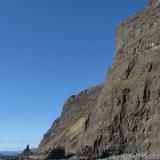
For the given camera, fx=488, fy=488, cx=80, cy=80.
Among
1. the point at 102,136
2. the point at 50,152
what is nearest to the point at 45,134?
the point at 50,152

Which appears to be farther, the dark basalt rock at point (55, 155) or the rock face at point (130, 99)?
the dark basalt rock at point (55, 155)

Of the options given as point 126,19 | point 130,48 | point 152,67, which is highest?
point 126,19

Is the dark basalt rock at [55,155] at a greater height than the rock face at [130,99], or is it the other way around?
the rock face at [130,99]

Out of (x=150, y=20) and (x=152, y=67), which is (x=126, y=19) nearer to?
(x=150, y=20)

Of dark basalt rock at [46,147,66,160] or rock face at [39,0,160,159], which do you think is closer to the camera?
rock face at [39,0,160,159]

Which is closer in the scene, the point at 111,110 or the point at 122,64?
the point at 111,110

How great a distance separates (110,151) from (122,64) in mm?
21159

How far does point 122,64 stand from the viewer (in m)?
93.8

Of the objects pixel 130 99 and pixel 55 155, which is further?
pixel 55 155

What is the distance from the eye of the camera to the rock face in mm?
76562

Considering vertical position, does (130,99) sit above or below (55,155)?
above

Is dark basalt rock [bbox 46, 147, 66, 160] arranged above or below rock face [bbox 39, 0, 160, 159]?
below

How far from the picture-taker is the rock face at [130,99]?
76.6 m

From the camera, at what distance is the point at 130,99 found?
3295 inches
